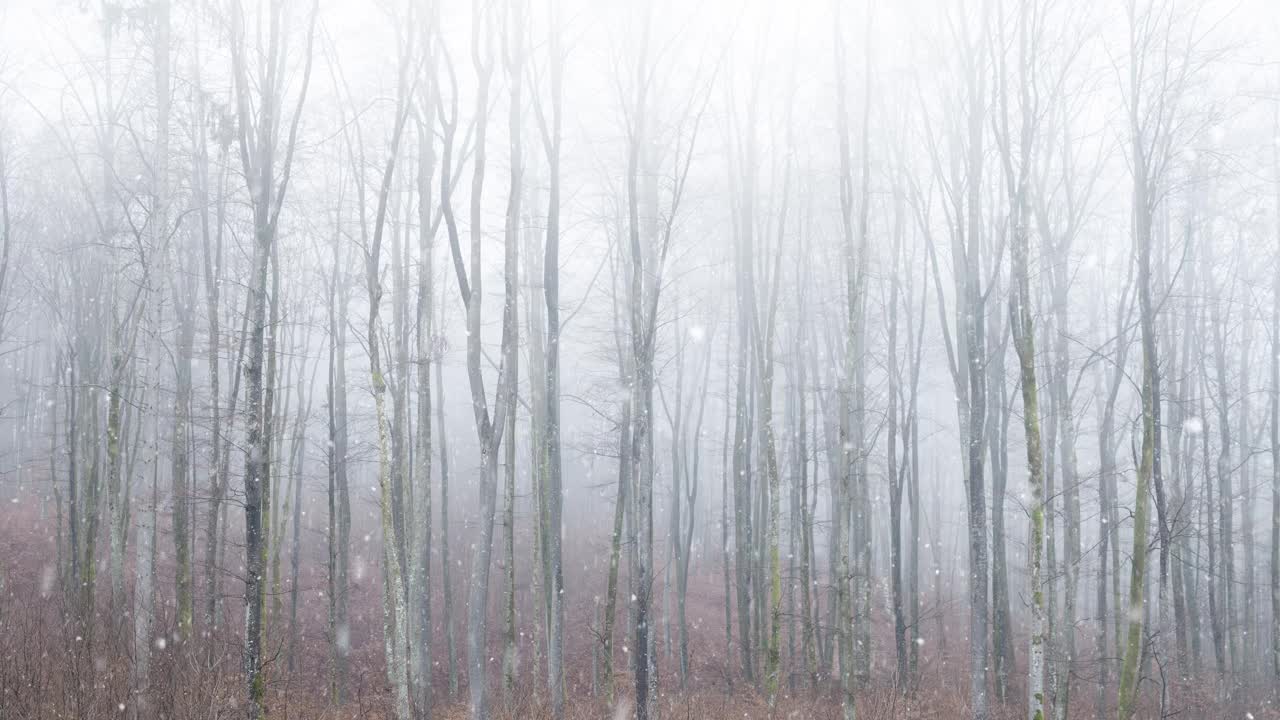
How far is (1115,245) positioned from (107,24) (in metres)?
20.4

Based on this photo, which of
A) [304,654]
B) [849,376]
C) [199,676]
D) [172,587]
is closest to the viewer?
[199,676]

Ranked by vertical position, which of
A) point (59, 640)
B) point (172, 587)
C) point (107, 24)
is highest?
point (107, 24)

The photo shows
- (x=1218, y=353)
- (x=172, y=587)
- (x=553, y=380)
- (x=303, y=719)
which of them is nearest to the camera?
(x=303, y=719)

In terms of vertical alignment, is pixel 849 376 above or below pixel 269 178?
below

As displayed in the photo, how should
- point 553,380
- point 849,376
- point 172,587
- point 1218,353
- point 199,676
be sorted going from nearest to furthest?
point 199,676 < point 849,376 < point 553,380 < point 1218,353 < point 172,587

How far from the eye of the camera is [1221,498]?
14.0 m

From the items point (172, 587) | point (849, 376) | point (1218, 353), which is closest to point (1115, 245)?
point (1218, 353)

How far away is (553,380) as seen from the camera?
955 centimetres

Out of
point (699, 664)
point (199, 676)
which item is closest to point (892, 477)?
point (699, 664)

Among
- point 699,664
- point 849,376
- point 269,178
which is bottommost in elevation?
point 699,664

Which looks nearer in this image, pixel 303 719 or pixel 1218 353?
pixel 303 719

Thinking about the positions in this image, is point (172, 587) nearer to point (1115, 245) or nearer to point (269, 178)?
point (269, 178)

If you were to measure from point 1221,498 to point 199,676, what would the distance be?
17.6m

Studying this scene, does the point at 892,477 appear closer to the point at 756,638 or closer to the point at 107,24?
Answer: the point at 756,638
